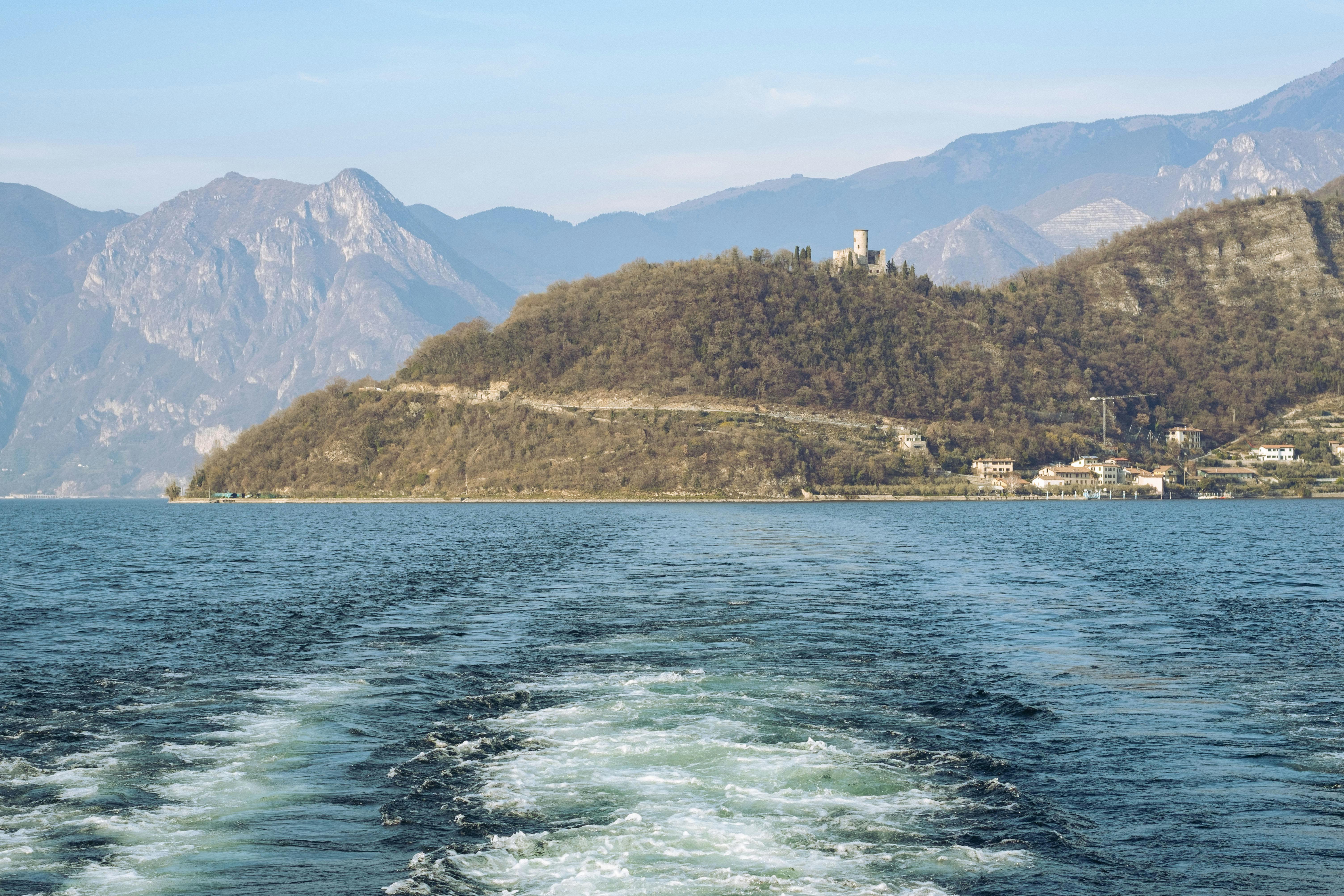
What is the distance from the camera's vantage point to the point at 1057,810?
20781 millimetres

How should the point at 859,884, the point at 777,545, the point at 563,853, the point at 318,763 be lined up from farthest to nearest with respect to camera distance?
the point at 777,545 < the point at 318,763 < the point at 563,853 < the point at 859,884

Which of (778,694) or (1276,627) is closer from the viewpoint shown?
(778,694)

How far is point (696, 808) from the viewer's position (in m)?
21.0

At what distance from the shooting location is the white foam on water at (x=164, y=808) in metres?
17.8

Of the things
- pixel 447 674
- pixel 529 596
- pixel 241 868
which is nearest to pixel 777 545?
pixel 529 596

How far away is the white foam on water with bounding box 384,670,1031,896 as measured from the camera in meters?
17.7

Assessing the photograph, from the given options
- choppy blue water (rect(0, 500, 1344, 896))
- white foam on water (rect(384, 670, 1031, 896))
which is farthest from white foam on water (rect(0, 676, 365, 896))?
white foam on water (rect(384, 670, 1031, 896))

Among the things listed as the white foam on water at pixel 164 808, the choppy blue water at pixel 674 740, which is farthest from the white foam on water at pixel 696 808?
the white foam on water at pixel 164 808

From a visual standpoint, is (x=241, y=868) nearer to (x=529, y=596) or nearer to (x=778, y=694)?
(x=778, y=694)

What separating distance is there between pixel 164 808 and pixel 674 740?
34.3 ft

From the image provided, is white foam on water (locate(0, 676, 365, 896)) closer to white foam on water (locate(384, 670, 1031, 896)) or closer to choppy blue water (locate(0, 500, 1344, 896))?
choppy blue water (locate(0, 500, 1344, 896))

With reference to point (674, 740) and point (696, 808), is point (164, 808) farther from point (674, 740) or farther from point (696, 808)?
point (674, 740)

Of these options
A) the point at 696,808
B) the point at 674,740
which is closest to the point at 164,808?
the point at 696,808

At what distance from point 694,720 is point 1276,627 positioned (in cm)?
2830
